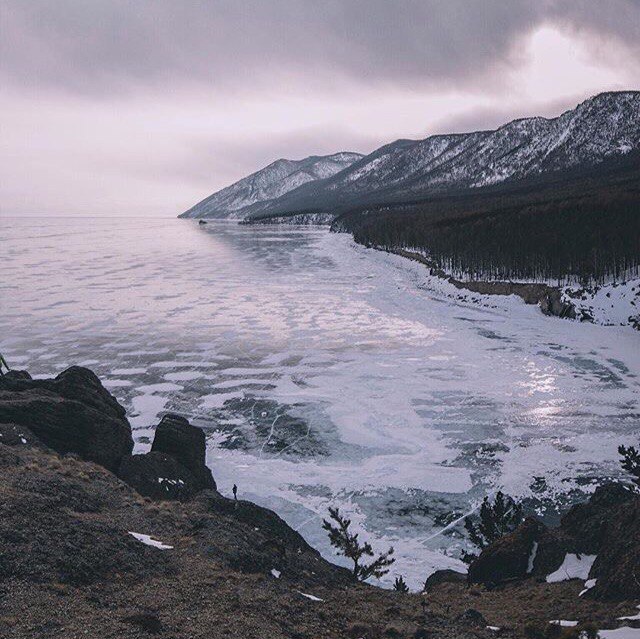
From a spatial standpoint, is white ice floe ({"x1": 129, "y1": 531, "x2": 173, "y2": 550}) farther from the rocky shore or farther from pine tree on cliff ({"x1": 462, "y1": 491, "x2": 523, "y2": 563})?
pine tree on cliff ({"x1": 462, "y1": 491, "x2": 523, "y2": 563})

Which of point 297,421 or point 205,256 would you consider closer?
point 297,421

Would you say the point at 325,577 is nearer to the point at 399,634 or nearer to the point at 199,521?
the point at 199,521

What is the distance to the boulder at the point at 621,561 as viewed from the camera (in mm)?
7484

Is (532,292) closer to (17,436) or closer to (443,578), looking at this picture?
(443,578)

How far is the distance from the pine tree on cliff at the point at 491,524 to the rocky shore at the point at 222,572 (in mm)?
1504

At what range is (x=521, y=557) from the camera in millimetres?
10086

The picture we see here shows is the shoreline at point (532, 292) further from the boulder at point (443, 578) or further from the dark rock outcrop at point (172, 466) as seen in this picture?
the dark rock outcrop at point (172, 466)

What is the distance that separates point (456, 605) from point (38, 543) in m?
6.77

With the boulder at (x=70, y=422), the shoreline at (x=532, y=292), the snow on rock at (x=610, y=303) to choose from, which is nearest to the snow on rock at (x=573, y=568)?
the boulder at (x=70, y=422)

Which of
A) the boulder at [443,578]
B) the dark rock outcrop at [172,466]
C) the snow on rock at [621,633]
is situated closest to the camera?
the snow on rock at [621,633]

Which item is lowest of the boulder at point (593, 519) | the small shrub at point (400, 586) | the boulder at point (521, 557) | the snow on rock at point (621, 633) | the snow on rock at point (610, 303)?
the small shrub at point (400, 586)

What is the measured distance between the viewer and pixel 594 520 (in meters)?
10.3

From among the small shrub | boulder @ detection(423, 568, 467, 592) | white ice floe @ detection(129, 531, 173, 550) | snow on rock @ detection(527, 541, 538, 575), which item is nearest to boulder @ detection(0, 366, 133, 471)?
white ice floe @ detection(129, 531, 173, 550)

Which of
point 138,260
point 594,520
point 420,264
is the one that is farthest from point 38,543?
point 138,260
